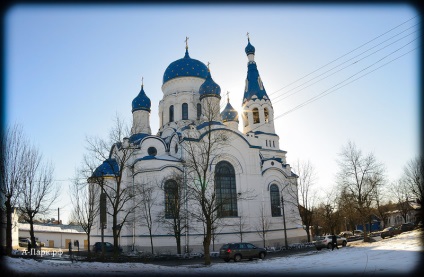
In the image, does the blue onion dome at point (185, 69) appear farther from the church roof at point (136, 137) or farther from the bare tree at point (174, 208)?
the bare tree at point (174, 208)

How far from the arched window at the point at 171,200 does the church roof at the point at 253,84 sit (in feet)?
52.5

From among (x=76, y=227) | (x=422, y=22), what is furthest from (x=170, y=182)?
(x=76, y=227)

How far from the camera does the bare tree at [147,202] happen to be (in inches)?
961

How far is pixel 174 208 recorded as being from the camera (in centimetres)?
2377

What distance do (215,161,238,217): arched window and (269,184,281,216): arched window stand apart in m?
4.59

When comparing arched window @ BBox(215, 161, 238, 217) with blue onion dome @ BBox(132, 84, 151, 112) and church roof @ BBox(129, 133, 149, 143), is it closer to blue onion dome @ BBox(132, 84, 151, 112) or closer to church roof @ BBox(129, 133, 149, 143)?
church roof @ BBox(129, 133, 149, 143)

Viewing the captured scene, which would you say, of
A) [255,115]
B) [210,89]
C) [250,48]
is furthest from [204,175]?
[250,48]

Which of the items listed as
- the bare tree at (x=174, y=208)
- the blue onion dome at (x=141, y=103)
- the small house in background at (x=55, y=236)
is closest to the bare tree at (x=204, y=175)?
the bare tree at (x=174, y=208)

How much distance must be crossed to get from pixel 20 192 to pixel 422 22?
20.5 m

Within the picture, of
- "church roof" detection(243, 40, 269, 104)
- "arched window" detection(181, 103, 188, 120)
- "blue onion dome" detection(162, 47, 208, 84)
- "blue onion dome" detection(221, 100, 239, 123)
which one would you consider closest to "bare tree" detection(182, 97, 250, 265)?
"arched window" detection(181, 103, 188, 120)

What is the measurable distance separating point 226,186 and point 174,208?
6.14 meters

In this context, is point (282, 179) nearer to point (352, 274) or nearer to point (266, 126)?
point (266, 126)

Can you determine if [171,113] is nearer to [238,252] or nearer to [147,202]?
[147,202]

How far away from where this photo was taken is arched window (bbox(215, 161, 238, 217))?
27614 millimetres
